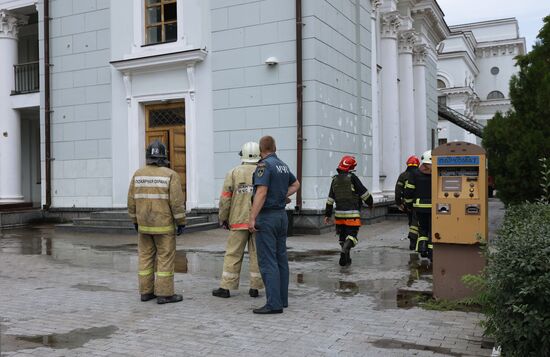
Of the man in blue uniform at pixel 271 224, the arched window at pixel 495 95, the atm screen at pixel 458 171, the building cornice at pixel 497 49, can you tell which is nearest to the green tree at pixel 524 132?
the atm screen at pixel 458 171

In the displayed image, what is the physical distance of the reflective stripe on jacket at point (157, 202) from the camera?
21.3ft

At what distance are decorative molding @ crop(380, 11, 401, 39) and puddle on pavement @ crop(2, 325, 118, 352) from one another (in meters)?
17.4

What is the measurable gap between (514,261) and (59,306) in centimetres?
490

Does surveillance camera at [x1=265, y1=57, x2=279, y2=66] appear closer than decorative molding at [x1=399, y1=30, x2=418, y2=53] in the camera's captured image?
Yes

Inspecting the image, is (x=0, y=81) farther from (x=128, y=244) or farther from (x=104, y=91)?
(x=128, y=244)

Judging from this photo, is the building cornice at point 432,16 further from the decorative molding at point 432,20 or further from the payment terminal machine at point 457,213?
the payment terminal machine at point 457,213

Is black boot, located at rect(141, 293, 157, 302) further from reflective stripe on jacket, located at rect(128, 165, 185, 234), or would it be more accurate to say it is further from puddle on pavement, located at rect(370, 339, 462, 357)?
puddle on pavement, located at rect(370, 339, 462, 357)

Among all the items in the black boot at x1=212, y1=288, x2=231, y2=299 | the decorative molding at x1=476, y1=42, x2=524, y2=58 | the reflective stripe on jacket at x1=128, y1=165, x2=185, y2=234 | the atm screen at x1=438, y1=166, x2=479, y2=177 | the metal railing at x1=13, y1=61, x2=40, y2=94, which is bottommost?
the black boot at x1=212, y1=288, x2=231, y2=299

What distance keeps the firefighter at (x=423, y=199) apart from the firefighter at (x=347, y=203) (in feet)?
2.47

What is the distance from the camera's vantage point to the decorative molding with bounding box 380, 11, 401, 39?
20.3 meters

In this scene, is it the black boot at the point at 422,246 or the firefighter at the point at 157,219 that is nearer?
the firefighter at the point at 157,219

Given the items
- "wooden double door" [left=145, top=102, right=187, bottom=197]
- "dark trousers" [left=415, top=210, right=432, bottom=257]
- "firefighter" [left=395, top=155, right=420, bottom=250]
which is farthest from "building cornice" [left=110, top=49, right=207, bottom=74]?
"dark trousers" [left=415, top=210, right=432, bottom=257]

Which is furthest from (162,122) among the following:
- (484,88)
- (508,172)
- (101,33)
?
(484,88)

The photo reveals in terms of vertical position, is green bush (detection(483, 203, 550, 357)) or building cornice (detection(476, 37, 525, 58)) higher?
building cornice (detection(476, 37, 525, 58))
